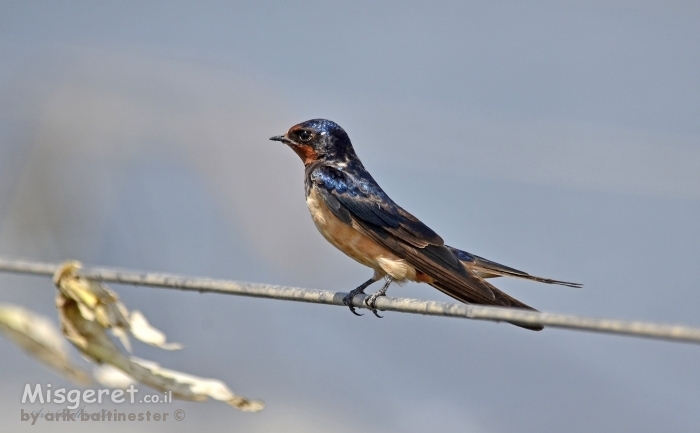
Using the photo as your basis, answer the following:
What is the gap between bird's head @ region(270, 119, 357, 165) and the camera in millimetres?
2801

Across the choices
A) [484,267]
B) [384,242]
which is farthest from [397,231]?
[484,267]

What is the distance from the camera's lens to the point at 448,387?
4.68 m

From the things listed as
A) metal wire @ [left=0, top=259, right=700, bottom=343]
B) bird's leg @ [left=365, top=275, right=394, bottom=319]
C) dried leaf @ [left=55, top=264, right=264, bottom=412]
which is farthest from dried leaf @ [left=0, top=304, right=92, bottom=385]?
bird's leg @ [left=365, top=275, right=394, bottom=319]

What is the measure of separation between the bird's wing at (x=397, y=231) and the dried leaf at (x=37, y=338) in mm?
970

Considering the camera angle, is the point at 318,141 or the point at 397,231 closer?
the point at 397,231

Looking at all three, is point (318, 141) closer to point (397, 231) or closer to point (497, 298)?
point (397, 231)

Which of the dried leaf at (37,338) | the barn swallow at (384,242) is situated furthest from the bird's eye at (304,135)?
the dried leaf at (37,338)

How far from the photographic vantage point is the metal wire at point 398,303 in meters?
1.00

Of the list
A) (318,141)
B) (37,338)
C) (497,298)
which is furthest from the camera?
(318,141)

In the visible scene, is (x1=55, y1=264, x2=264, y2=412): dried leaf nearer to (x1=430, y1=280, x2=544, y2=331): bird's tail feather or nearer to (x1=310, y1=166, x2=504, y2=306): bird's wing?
(x1=430, y1=280, x2=544, y2=331): bird's tail feather

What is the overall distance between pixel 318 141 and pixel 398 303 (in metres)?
1.32

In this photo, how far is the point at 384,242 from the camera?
7.82 feet

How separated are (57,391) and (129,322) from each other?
589mm

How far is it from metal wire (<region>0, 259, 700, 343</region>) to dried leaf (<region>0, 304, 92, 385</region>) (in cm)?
20
